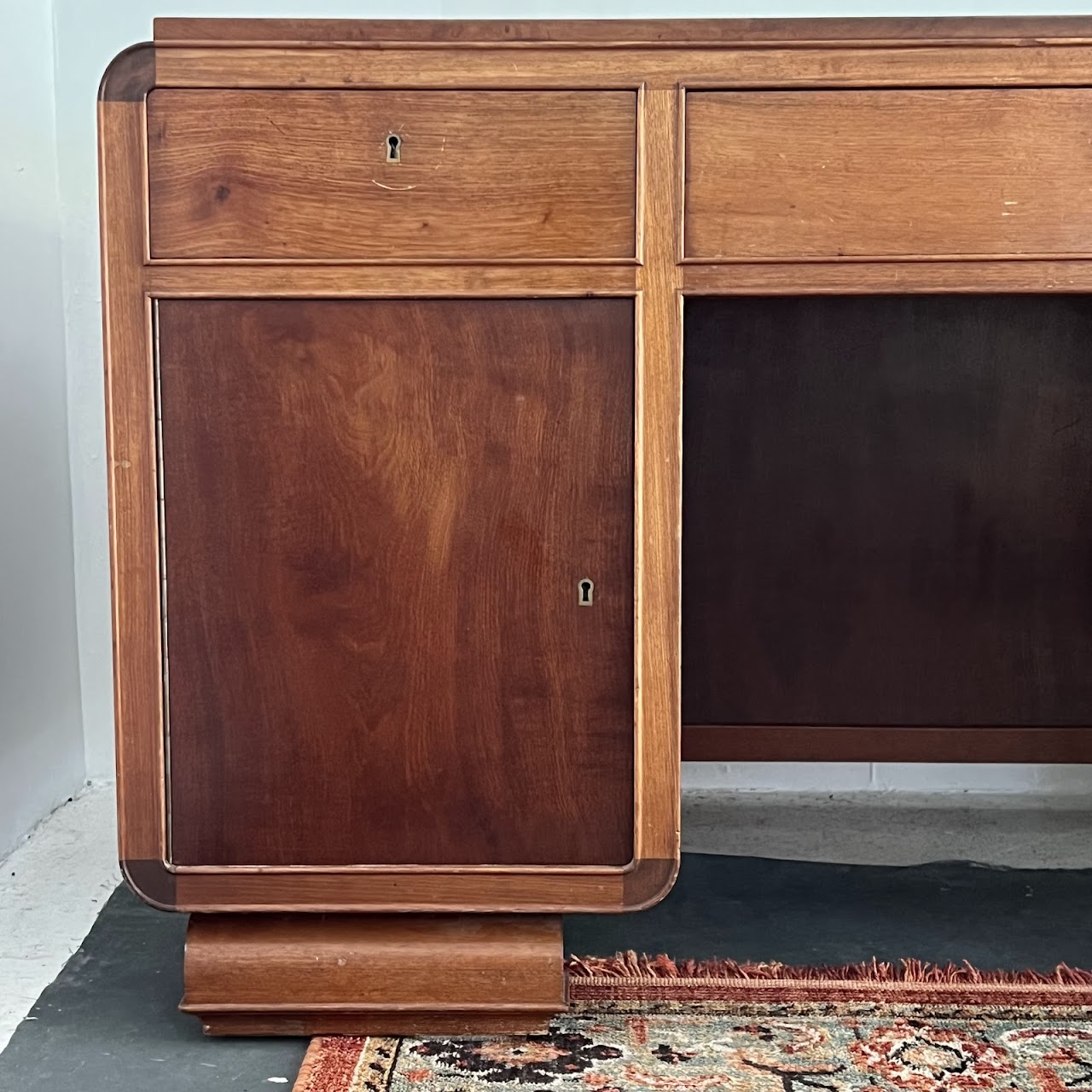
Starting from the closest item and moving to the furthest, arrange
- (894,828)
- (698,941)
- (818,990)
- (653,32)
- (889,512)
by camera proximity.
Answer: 1. (653,32)
2. (818,990)
3. (698,941)
4. (889,512)
5. (894,828)

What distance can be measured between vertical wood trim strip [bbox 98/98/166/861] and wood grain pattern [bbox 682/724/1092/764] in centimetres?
88

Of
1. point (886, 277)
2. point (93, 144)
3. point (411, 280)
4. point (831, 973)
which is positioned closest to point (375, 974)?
point (831, 973)

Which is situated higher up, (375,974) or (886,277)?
(886,277)

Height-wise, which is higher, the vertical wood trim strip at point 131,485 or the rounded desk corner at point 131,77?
the rounded desk corner at point 131,77

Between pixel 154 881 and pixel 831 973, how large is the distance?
0.74m

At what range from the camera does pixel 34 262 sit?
1.98m

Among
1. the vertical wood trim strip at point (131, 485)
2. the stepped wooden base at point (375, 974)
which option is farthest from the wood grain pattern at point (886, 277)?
the stepped wooden base at point (375, 974)

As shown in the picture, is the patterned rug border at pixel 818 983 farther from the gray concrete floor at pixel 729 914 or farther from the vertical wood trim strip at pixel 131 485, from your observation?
the vertical wood trim strip at pixel 131 485

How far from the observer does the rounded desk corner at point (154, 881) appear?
1247 millimetres

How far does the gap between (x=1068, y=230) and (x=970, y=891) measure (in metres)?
0.90

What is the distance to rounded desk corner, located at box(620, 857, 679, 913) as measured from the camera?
1.25 meters

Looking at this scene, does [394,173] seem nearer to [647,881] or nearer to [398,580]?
[398,580]

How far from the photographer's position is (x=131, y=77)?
1186 millimetres

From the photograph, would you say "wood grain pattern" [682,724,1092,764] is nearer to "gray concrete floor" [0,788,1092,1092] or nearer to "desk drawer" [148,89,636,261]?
"gray concrete floor" [0,788,1092,1092]
